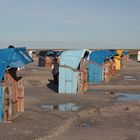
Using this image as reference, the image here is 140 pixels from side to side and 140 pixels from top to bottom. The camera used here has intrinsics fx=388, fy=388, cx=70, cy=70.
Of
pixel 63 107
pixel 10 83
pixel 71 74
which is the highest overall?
pixel 10 83

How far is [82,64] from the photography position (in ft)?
87.2

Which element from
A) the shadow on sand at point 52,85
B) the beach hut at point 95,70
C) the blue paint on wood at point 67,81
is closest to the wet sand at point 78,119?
→ the blue paint on wood at point 67,81

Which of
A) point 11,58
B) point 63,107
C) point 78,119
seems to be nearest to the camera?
point 11,58

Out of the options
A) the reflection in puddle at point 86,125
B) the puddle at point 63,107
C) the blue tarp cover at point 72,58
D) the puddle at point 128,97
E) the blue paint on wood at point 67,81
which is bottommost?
the puddle at point 128,97

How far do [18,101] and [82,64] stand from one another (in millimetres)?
10766

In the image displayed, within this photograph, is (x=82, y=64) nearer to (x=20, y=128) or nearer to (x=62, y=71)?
(x=62, y=71)

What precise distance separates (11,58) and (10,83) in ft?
3.66

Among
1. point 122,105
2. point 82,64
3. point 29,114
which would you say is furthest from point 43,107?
point 82,64

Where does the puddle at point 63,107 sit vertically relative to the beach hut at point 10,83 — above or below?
below

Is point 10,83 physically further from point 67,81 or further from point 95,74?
point 95,74

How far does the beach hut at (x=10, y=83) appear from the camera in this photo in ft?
47.6

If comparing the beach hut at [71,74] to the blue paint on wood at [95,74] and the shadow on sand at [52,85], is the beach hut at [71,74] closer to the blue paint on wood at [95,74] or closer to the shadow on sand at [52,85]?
the shadow on sand at [52,85]

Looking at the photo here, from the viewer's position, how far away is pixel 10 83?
1538 cm

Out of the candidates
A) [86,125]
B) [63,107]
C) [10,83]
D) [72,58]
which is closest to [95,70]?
[72,58]
